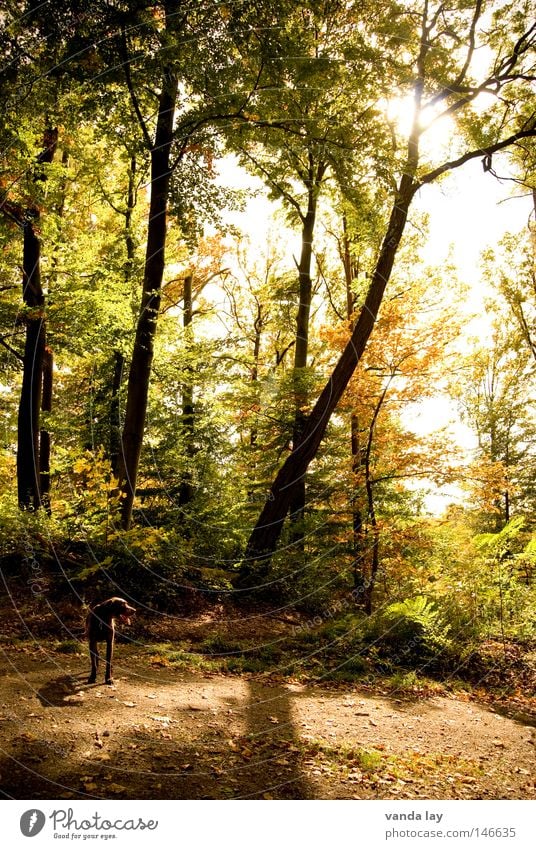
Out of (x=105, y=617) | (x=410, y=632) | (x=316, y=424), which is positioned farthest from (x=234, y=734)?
(x=316, y=424)

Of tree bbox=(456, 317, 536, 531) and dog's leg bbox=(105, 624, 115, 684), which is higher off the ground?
tree bbox=(456, 317, 536, 531)

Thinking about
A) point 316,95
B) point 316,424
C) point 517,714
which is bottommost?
point 517,714

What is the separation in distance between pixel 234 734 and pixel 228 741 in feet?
0.67

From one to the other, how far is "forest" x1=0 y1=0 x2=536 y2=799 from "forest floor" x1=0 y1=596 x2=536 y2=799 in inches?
1.5

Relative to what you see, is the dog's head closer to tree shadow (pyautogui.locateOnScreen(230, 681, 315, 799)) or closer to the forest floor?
the forest floor

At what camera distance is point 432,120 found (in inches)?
401

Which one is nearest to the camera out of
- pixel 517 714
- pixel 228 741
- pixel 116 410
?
pixel 228 741

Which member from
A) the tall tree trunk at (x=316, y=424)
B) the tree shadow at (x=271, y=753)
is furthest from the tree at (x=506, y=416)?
the tree shadow at (x=271, y=753)

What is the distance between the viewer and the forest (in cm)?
527

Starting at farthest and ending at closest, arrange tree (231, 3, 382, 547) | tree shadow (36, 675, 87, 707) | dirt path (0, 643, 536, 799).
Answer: tree (231, 3, 382, 547) → tree shadow (36, 675, 87, 707) → dirt path (0, 643, 536, 799)

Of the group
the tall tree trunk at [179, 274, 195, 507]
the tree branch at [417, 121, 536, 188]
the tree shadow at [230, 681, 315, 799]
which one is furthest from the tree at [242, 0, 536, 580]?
the tree shadow at [230, 681, 315, 799]

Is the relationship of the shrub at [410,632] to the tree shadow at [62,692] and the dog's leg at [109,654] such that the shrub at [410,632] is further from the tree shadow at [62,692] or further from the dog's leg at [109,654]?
the tree shadow at [62,692]

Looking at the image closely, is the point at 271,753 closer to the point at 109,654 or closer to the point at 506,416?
the point at 109,654

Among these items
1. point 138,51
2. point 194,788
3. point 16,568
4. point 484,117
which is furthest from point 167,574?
point 484,117
